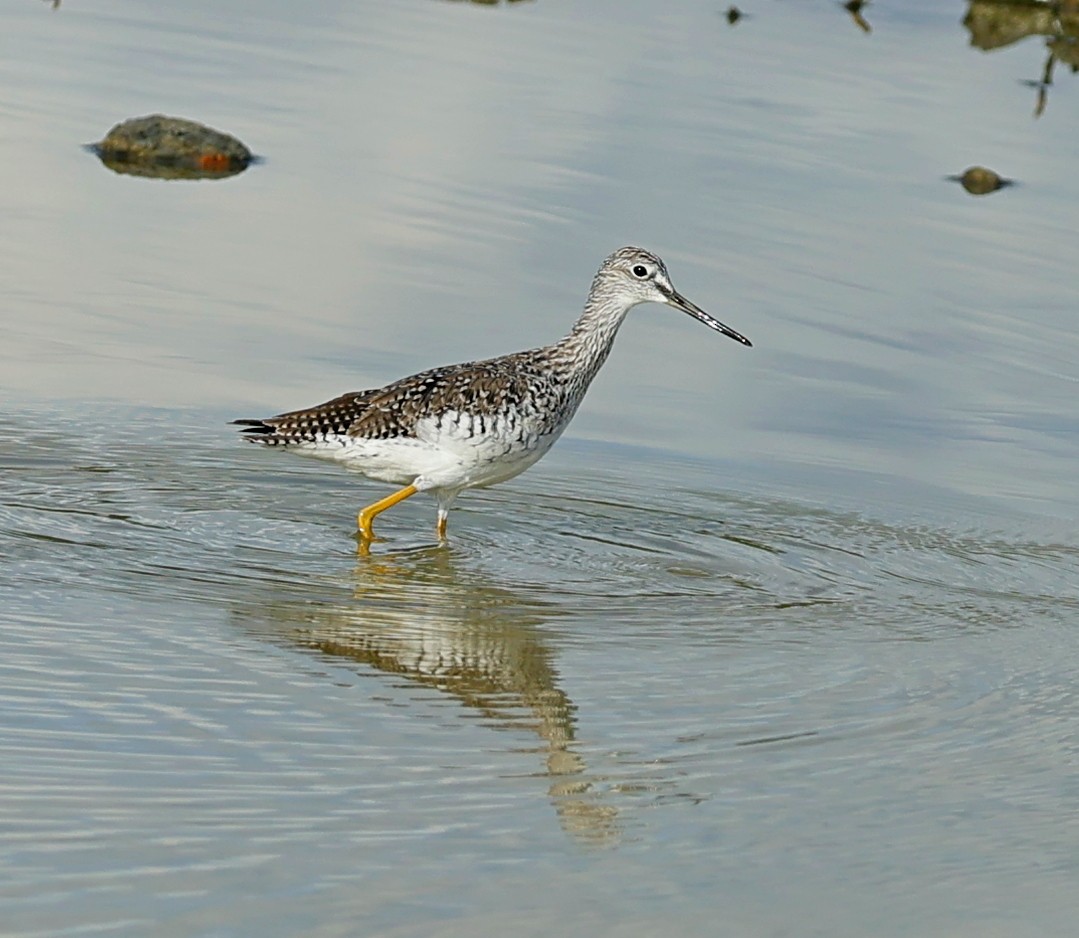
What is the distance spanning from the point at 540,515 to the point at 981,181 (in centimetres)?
755

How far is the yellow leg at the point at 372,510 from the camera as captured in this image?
995cm

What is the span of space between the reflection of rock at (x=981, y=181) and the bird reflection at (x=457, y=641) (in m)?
8.26

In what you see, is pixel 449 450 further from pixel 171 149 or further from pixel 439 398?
pixel 171 149

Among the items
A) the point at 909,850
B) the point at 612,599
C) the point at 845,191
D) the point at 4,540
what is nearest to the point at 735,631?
the point at 612,599

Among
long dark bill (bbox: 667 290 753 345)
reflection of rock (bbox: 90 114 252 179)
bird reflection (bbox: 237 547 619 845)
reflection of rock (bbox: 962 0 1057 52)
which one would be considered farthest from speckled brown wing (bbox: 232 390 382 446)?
reflection of rock (bbox: 962 0 1057 52)

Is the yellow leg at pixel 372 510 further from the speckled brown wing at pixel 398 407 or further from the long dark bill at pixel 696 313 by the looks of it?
the long dark bill at pixel 696 313

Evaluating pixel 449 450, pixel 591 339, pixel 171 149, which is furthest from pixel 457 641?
pixel 171 149

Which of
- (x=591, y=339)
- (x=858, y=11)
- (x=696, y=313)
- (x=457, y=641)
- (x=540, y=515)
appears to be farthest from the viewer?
(x=858, y=11)

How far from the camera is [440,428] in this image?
9.77 meters

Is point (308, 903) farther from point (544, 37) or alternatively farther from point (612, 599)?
point (544, 37)

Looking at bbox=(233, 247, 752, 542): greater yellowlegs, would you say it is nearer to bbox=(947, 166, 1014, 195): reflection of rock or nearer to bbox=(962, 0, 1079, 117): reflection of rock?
bbox=(947, 166, 1014, 195): reflection of rock

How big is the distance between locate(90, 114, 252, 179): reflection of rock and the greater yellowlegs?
238 inches

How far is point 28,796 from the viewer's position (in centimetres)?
602

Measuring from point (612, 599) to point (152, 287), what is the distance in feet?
16.3
